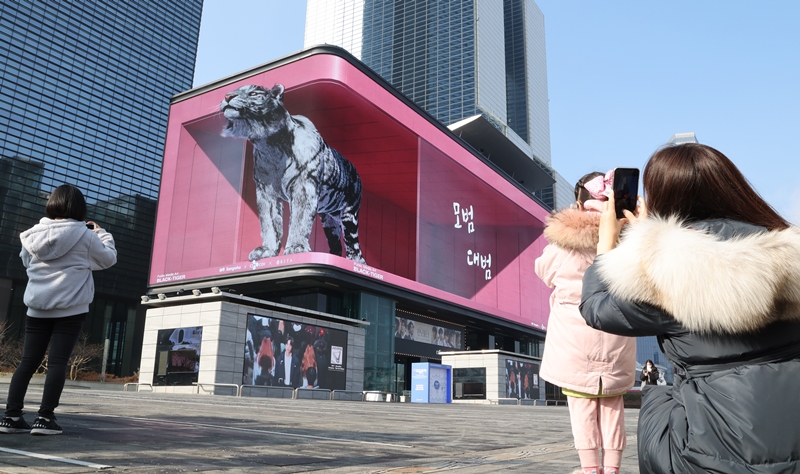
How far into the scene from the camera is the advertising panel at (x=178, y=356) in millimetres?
23266

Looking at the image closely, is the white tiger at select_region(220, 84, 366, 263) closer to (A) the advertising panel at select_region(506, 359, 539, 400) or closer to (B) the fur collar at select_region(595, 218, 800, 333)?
(A) the advertising panel at select_region(506, 359, 539, 400)

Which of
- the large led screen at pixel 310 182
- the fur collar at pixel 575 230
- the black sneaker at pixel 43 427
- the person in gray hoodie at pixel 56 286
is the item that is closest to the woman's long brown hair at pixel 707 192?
the fur collar at pixel 575 230

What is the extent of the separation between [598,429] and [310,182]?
2997 cm

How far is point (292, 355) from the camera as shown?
25797 millimetres

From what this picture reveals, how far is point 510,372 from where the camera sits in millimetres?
33344

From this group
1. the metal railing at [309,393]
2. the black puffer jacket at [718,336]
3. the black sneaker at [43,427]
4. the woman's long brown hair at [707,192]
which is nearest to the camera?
the black puffer jacket at [718,336]

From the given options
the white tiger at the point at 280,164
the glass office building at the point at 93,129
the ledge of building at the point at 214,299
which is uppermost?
the glass office building at the point at 93,129

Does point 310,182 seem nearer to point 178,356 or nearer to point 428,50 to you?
point 178,356

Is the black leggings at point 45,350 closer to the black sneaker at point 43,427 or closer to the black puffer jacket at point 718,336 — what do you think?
the black sneaker at point 43,427

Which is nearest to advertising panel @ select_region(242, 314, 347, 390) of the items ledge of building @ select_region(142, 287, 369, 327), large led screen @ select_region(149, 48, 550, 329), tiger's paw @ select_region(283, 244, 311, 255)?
ledge of building @ select_region(142, 287, 369, 327)

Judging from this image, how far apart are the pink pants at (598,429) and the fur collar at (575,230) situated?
2.87 ft

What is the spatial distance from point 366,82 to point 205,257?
45.9ft

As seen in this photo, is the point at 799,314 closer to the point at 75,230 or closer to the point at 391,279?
the point at 75,230

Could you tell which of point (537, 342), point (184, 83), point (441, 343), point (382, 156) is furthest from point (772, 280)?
point (184, 83)
